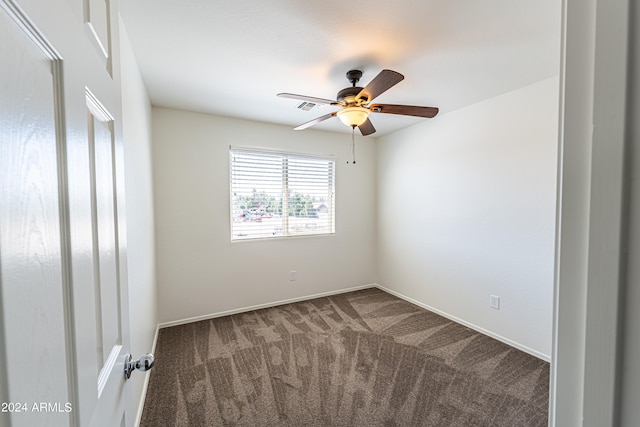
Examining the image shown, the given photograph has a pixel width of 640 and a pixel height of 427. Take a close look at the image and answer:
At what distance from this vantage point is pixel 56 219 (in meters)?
0.44

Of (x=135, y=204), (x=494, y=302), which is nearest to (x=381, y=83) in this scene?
(x=135, y=204)

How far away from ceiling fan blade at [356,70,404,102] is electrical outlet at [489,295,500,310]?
238cm

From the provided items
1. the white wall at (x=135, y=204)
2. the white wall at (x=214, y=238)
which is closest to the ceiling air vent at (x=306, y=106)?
the white wall at (x=214, y=238)

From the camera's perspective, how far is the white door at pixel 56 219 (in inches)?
12.8

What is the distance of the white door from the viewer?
1.06 ft

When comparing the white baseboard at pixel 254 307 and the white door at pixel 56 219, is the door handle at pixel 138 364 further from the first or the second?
the white baseboard at pixel 254 307

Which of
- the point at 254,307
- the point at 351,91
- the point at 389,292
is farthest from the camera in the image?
the point at 389,292

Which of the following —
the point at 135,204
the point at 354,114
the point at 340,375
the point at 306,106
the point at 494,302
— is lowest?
the point at 340,375

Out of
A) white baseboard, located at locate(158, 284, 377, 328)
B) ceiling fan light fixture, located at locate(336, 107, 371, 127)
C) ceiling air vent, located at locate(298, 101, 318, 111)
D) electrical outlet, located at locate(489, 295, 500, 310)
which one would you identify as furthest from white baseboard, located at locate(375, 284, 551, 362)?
ceiling air vent, located at locate(298, 101, 318, 111)

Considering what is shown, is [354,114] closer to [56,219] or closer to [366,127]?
[366,127]

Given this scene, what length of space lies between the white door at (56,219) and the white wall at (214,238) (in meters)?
2.46

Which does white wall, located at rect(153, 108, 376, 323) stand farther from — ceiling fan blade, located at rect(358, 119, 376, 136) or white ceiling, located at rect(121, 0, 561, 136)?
ceiling fan blade, located at rect(358, 119, 376, 136)

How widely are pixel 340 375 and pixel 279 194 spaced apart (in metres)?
2.29

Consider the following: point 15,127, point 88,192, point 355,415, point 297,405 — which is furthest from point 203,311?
point 15,127
